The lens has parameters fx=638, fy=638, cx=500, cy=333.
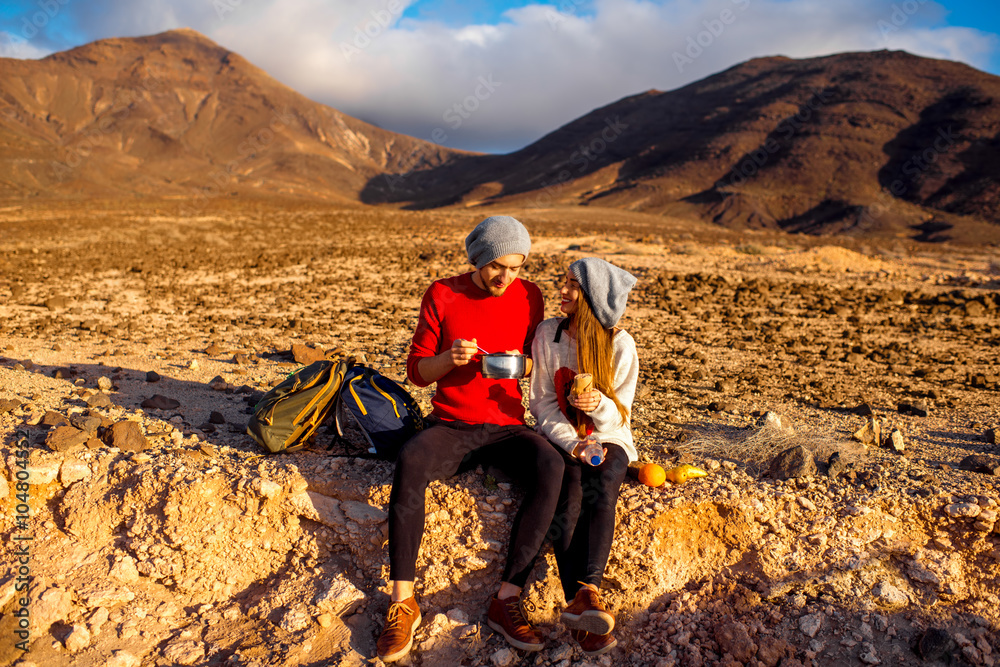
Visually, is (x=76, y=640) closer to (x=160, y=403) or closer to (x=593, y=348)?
(x=160, y=403)

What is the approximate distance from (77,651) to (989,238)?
41077mm

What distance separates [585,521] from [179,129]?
4870 inches

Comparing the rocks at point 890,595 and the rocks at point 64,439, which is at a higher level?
the rocks at point 64,439

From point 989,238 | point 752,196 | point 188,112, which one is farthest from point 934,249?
point 188,112

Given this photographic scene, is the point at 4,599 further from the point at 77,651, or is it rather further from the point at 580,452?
the point at 580,452

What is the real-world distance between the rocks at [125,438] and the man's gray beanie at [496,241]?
7.14 feet

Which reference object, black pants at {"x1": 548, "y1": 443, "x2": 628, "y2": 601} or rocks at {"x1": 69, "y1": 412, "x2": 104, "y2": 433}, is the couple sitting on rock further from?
rocks at {"x1": 69, "y1": 412, "x2": 104, "y2": 433}

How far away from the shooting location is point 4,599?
114 inches

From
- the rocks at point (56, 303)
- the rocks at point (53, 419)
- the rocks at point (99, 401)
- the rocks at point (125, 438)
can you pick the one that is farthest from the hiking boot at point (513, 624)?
the rocks at point (56, 303)

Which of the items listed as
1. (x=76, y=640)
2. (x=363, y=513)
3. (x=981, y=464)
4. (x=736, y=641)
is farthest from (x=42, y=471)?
(x=981, y=464)

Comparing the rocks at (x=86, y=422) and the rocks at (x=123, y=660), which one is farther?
the rocks at (x=86, y=422)

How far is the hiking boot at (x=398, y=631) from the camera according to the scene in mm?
2578

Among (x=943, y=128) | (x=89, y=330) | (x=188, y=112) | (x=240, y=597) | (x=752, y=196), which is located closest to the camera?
(x=240, y=597)

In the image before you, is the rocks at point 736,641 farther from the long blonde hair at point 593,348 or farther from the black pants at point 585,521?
the long blonde hair at point 593,348
